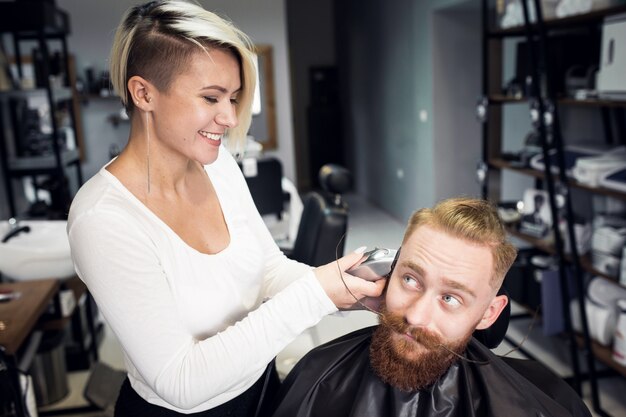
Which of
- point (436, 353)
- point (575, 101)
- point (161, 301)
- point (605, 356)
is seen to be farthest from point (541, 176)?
point (161, 301)

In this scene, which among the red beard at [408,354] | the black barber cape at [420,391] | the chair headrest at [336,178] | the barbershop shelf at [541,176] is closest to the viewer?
the red beard at [408,354]

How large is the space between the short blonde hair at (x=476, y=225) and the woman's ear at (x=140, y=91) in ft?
1.64

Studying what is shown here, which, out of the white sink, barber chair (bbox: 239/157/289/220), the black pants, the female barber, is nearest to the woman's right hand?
the female barber

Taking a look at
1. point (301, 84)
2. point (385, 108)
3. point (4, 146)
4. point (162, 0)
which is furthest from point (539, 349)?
point (301, 84)

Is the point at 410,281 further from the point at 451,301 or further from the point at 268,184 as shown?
the point at 268,184

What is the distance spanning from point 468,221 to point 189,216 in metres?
0.51

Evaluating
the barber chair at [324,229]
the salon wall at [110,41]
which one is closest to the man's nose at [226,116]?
the salon wall at [110,41]

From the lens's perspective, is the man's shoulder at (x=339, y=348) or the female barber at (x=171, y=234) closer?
the female barber at (x=171, y=234)

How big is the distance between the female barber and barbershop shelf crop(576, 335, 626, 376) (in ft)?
6.72

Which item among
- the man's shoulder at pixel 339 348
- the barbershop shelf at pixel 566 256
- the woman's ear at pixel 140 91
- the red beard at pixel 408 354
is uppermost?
the woman's ear at pixel 140 91

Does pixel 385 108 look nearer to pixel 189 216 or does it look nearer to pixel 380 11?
pixel 380 11

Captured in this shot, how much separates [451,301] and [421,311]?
5 centimetres

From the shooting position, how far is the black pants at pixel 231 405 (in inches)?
45.2

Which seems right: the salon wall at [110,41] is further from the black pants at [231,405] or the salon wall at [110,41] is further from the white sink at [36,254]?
the white sink at [36,254]
